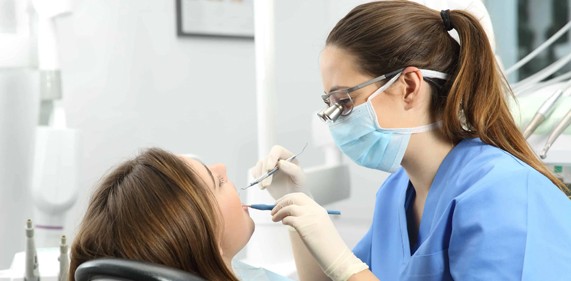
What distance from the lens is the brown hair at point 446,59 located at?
4.29ft

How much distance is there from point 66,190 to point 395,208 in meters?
1.00

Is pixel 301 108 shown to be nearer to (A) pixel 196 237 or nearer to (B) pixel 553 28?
(B) pixel 553 28

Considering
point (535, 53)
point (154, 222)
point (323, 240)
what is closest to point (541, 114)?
point (535, 53)

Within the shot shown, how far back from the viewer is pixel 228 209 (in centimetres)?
124

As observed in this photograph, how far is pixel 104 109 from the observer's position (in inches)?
93.2

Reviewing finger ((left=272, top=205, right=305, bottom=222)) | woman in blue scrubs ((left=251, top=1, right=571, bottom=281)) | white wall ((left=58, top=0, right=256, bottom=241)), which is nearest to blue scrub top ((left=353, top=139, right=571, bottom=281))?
woman in blue scrubs ((left=251, top=1, right=571, bottom=281))

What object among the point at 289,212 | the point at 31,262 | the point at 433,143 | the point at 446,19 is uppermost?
the point at 446,19

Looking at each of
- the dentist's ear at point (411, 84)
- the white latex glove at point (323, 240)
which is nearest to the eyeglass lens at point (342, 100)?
the dentist's ear at point (411, 84)

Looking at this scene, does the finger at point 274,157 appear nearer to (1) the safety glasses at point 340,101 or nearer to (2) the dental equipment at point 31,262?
(1) the safety glasses at point 340,101

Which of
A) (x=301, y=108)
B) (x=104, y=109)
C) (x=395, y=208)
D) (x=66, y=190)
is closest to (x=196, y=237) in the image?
(x=395, y=208)

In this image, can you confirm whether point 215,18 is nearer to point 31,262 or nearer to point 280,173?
point 280,173

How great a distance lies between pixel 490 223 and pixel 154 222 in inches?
22.3

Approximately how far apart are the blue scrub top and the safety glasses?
8.7 inches

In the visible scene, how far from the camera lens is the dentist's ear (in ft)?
4.27
